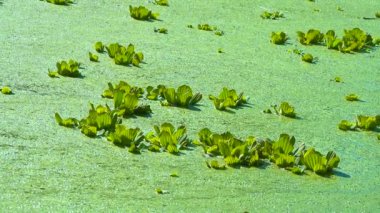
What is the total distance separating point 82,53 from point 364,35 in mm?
2028

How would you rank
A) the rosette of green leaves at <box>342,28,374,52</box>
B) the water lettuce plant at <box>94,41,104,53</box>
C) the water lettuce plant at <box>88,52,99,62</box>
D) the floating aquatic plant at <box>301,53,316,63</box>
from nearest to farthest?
the water lettuce plant at <box>88,52,99,62</box> < the water lettuce plant at <box>94,41,104,53</box> < the floating aquatic plant at <box>301,53,316,63</box> < the rosette of green leaves at <box>342,28,374,52</box>

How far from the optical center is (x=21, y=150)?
8.71ft

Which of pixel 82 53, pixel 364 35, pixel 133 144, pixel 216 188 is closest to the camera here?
pixel 216 188

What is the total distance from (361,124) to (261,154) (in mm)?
722

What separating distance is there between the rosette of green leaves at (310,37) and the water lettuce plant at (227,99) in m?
1.45

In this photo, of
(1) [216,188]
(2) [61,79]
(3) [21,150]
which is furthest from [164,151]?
(2) [61,79]

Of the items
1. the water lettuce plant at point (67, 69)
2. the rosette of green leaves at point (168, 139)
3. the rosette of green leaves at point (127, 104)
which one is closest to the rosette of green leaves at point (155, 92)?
the rosette of green leaves at point (127, 104)

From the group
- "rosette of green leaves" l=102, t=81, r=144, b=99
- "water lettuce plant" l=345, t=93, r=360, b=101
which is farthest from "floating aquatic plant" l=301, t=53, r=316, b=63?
"rosette of green leaves" l=102, t=81, r=144, b=99

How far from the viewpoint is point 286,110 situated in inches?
138

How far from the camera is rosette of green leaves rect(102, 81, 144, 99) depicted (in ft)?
11.1

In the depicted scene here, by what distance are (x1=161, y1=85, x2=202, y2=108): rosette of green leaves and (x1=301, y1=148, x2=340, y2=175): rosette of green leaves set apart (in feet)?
2.23

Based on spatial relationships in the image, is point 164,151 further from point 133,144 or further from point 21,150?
point 21,150

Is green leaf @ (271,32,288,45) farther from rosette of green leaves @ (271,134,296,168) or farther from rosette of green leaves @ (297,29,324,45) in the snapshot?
rosette of green leaves @ (271,134,296,168)

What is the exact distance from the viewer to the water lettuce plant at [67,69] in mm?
3543
